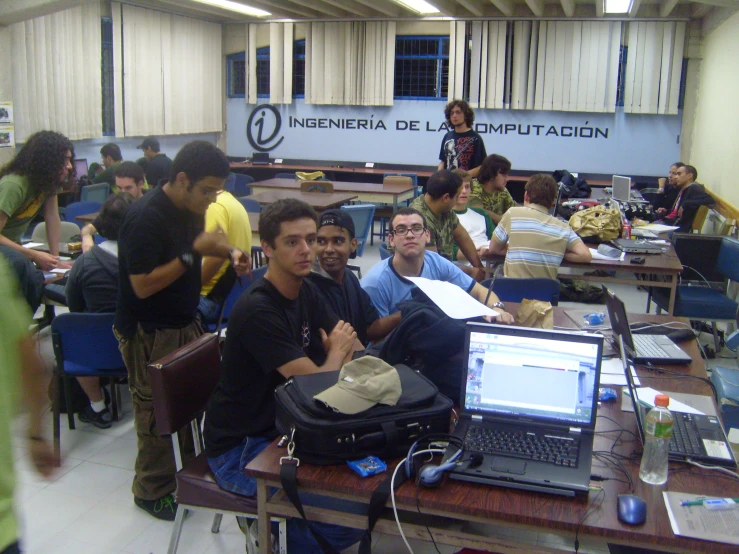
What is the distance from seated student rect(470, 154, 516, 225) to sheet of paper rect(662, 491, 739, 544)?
4.02m

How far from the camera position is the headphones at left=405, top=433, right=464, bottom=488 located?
1.66 m

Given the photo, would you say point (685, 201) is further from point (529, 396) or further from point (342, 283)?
point (529, 396)

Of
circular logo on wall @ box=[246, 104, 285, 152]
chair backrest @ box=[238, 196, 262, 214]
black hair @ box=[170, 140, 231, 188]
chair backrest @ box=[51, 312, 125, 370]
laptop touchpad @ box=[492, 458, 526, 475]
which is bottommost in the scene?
chair backrest @ box=[51, 312, 125, 370]

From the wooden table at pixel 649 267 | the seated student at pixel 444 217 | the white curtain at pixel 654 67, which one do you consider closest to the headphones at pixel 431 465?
the seated student at pixel 444 217

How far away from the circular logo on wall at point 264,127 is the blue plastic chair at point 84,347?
898 cm

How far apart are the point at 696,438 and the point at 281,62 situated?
10.6 m

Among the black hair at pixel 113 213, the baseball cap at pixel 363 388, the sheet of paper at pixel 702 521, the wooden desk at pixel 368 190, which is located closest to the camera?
the sheet of paper at pixel 702 521

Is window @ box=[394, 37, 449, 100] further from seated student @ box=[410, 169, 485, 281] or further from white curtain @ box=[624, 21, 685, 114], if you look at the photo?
seated student @ box=[410, 169, 485, 281]

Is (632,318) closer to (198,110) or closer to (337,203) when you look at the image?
(337,203)

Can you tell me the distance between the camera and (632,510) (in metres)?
1.54

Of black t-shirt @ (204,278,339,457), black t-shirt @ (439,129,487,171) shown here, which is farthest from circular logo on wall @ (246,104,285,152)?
black t-shirt @ (204,278,339,457)

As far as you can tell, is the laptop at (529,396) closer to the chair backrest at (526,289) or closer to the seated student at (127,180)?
the chair backrest at (526,289)

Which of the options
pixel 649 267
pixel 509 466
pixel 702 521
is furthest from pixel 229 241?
pixel 702 521

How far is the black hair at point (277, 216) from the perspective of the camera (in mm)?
2385
